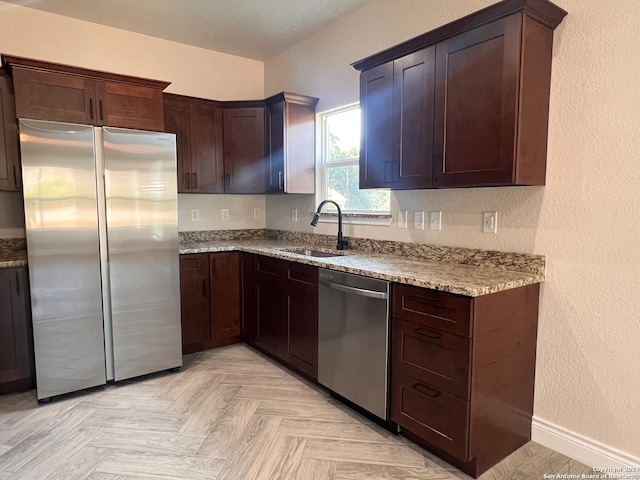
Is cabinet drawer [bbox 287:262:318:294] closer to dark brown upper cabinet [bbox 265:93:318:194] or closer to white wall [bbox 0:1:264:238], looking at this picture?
dark brown upper cabinet [bbox 265:93:318:194]

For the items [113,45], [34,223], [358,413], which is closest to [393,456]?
[358,413]

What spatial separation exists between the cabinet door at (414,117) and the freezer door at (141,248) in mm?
1650

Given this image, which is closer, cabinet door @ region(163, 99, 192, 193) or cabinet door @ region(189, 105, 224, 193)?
cabinet door @ region(163, 99, 192, 193)

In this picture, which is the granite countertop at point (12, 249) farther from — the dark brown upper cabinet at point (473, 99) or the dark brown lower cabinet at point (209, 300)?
the dark brown upper cabinet at point (473, 99)

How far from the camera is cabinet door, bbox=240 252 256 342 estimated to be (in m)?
3.47

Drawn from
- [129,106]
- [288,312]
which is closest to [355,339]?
[288,312]

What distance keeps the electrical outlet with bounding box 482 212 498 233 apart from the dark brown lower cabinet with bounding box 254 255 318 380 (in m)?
1.09

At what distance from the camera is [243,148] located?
380 cm

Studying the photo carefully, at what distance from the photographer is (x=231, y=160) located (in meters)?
3.81

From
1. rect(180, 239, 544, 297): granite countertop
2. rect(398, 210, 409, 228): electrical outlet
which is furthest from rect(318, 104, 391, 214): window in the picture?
rect(180, 239, 544, 297): granite countertop

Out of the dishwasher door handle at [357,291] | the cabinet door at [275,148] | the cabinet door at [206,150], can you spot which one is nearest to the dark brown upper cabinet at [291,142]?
the cabinet door at [275,148]

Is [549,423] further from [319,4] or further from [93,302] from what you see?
[319,4]

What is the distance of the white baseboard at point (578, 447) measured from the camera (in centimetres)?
192

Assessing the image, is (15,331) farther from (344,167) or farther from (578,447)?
(578,447)
